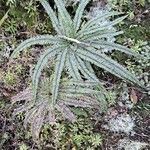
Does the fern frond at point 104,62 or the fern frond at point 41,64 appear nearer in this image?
the fern frond at point 41,64

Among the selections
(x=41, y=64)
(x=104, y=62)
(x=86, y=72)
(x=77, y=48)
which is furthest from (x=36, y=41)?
(x=104, y=62)

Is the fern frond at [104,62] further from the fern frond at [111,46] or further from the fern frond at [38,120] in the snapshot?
the fern frond at [38,120]

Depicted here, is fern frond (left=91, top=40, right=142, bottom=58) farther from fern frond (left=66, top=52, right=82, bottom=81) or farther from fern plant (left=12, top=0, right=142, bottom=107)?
fern frond (left=66, top=52, right=82, bottom=81)

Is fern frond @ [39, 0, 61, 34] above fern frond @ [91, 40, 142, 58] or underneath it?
above

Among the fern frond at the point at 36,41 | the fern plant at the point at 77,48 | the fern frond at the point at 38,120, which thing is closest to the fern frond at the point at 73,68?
the fern plant at the point at 77,48

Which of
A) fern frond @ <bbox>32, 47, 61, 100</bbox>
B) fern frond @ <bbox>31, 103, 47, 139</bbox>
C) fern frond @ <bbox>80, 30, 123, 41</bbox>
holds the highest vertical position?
fern frond @ <bbox>32, 47, 61, 100</bbox>

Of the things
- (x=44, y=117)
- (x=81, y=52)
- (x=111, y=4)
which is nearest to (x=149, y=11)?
(x=111, y=4)

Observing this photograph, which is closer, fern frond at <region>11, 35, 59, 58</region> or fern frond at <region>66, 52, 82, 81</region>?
fern frond at <region>11, 35, 59, 58</region>

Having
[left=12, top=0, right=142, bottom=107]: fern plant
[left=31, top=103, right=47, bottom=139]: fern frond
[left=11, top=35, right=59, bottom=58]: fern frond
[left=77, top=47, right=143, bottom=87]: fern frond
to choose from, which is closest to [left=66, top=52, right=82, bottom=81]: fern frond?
[left=12, top=0, right=142, bottom=107]: fern plant

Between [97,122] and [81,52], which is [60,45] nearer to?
[81,52]

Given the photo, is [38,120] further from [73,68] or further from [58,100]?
[73,68]
